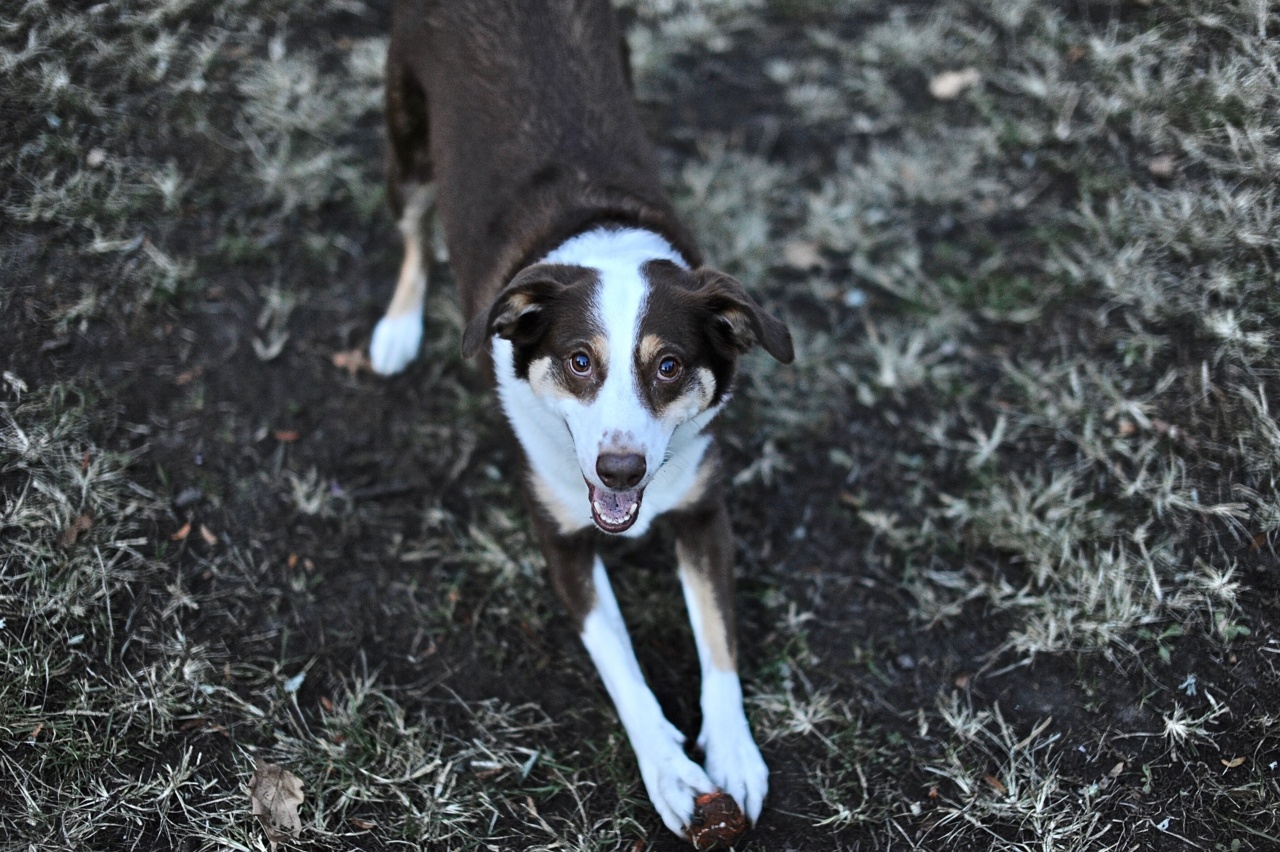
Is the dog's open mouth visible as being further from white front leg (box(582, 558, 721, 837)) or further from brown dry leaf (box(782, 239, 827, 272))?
brown dry leaf (box(782, 239, 827, 272))

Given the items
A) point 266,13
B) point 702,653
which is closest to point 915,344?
point 702,653

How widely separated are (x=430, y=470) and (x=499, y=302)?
4.16ft

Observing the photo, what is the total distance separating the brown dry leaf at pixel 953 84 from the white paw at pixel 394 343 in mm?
2798

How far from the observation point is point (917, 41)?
4.95 m

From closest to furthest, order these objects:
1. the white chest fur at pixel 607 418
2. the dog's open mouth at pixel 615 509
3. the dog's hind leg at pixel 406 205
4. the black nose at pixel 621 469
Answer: the black nose at pixel 621 469, the white chest fur at pixel 607 418, the dog's open mouth at pixel 615 509, the dog's hind leg at pixel 406 205

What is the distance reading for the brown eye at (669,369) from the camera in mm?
2773

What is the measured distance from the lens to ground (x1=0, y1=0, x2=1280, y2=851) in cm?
304

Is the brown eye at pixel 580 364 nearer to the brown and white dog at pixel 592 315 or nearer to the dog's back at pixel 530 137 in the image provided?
the brown and white dog at pixel 592 315

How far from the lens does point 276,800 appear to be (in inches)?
118

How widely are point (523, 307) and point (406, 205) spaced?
1.50 m

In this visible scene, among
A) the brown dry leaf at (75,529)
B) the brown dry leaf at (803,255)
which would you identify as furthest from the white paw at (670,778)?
the brown dry leaf at (803,255)

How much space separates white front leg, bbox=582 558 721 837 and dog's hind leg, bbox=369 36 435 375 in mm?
1413

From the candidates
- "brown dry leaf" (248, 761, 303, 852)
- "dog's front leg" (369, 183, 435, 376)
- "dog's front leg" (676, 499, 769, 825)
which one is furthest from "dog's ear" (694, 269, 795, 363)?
"brown dry leaf" (248, 761, 303, 852)

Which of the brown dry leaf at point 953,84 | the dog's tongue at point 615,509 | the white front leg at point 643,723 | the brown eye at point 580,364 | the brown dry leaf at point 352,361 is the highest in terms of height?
the brown dry leaf at point 953,84
